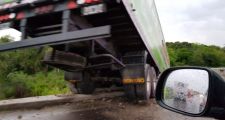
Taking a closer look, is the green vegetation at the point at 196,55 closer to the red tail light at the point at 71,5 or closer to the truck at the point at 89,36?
the truck at the point at 89,36

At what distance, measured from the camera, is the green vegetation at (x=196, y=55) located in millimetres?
23000

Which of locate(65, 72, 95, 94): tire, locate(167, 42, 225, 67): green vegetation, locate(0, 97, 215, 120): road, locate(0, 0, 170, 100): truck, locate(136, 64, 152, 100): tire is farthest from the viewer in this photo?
locate(167, 42, 225, 67): green vegetation

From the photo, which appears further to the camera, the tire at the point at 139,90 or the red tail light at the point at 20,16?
the tire at the point at 139,90

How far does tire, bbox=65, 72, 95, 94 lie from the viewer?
7848 millimetres

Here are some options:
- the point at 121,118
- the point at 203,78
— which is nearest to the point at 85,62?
the point at 121,118

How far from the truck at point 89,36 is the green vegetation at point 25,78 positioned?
415 cm

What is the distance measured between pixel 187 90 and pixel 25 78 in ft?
44.9

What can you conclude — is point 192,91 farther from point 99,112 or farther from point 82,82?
point 82,82

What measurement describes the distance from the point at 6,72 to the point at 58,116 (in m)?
10.4

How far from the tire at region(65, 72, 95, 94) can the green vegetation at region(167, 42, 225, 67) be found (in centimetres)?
1223

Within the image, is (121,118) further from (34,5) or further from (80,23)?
(34,5)

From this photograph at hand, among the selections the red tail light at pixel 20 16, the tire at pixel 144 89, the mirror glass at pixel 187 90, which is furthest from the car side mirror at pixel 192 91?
the tire at pixel 144 89

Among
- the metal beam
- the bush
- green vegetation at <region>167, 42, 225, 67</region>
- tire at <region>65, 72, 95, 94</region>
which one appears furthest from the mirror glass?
green vegetation at <region>167, 42, 225, 67</region>

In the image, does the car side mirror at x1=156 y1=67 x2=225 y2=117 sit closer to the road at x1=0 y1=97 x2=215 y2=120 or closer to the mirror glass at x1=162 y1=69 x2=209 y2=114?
the mirror glass at x1=162 y1=69 x2=209 y2=114
